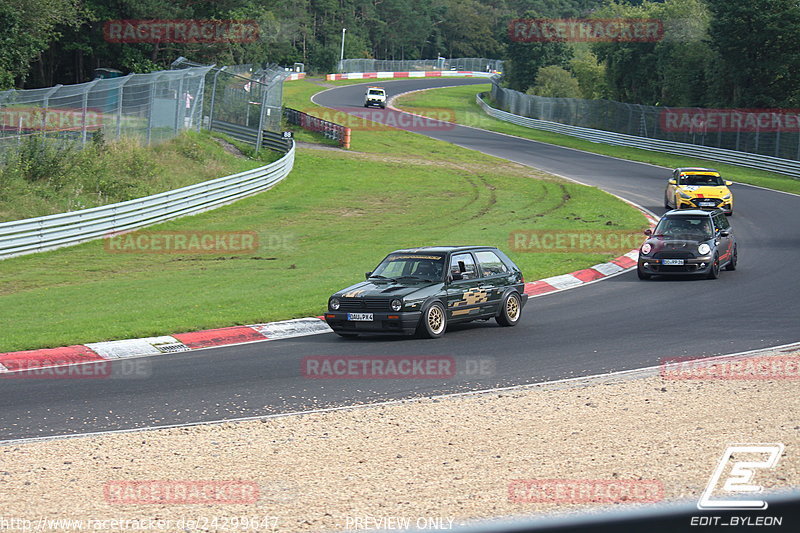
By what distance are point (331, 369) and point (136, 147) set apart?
22051 millimetres

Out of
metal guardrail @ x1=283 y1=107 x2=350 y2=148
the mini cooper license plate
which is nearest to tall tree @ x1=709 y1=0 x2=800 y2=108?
metal guardrail @ x1=283 y1=107 x2=350 y2=148

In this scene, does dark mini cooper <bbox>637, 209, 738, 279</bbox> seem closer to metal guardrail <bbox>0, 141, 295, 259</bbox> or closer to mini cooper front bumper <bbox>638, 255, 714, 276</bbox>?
mini cooper front bumper <bbox>638, 255, 714, 276</bbox>

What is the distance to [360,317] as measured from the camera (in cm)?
1424

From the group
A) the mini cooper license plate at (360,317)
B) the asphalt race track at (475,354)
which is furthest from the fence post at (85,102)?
the mini cooper license plate at (360,317)

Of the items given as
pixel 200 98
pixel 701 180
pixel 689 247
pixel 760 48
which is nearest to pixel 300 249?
pixel 689 247

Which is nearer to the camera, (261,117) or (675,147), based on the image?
(261,117)

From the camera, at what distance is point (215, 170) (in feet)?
113

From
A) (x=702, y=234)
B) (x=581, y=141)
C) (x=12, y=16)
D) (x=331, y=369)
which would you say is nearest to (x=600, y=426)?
(x=331, y=369)

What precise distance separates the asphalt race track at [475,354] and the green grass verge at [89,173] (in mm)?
10909

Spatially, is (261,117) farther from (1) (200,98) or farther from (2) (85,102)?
(2) (85,102)

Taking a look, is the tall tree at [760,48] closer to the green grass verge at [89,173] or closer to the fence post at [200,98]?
the fence post at [200,98]

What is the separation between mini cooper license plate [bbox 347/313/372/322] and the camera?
14203mm

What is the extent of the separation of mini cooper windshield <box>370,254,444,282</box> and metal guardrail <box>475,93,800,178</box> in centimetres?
3488

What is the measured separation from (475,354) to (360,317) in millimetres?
2132
